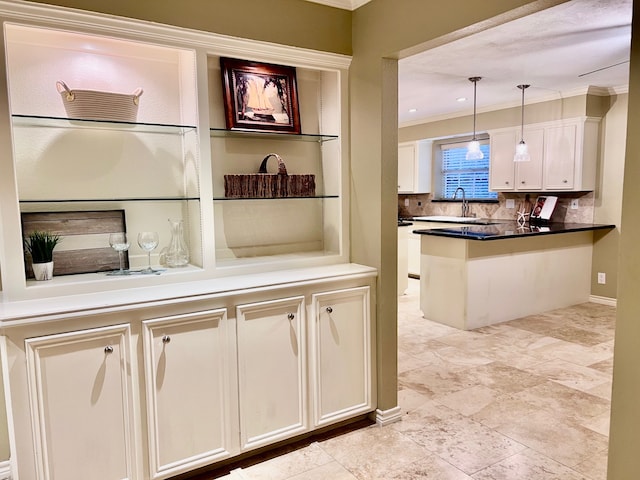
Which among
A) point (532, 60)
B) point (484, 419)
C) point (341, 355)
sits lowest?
point (484, 419)

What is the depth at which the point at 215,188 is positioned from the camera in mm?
2605

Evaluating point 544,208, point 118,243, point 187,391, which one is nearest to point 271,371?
point 187,391

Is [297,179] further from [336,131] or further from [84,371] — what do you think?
[84,371]

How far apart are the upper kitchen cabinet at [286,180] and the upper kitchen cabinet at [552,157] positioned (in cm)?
380

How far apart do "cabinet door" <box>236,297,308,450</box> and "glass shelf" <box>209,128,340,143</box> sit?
96cm

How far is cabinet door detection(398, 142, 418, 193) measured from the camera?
7484 millimetres

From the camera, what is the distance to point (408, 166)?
7.58m

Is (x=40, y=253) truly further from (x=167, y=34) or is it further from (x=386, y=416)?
(x=386, y=416)

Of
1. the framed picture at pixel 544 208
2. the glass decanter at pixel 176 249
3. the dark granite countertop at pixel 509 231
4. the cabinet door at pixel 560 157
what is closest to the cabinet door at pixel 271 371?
the glass decanter at pixel 176 249

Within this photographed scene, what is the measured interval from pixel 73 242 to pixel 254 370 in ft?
3.58

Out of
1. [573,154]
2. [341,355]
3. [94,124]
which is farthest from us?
[573,154]

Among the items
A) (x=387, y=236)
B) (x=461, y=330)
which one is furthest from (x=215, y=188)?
(x=461, y=330)

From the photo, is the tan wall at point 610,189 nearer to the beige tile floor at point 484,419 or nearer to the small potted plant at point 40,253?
the beige tile floor at point 484,419

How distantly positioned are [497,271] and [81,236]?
3.90 metres
